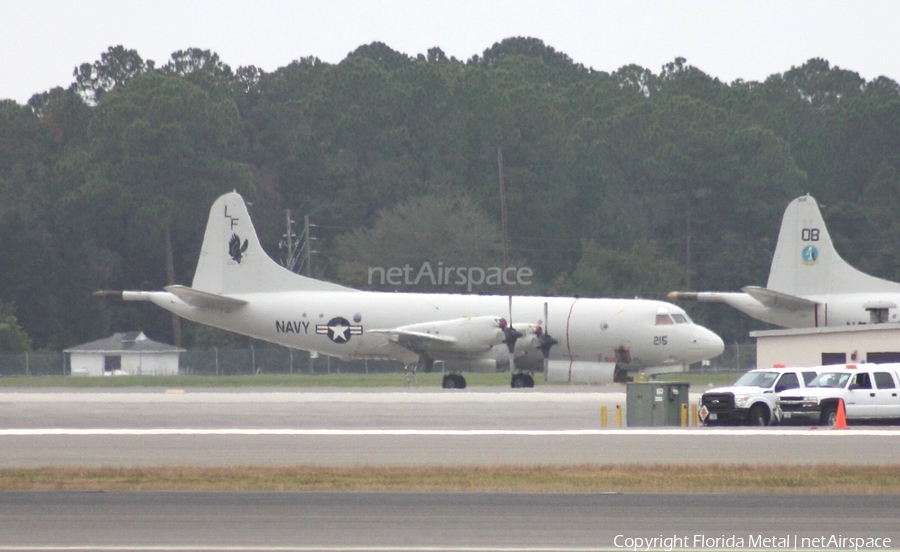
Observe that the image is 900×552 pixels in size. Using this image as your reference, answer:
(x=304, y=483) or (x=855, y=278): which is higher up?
(x=855, y=278)

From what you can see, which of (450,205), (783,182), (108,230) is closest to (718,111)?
(783,182)

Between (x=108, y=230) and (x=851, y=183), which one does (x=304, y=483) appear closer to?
(x=108, y=230)

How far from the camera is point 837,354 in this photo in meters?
38.1

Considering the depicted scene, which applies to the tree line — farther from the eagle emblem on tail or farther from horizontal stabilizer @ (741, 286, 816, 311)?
horizontal stabilizer @ (741, 286, 816, 311)

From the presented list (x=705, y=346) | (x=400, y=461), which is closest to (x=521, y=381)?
(x=705, y=346)

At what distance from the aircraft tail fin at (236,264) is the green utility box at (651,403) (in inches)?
813

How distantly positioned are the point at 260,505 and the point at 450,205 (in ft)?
197

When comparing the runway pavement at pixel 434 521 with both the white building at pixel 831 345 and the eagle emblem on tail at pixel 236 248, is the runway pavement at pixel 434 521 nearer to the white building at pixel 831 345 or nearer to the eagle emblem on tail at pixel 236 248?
the white building at pixel 831 345

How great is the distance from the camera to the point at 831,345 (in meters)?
38.3

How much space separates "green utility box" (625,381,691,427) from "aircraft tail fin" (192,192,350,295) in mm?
20659

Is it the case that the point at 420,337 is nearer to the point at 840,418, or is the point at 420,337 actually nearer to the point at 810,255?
the point at 810,255

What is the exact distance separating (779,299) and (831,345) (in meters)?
5.62

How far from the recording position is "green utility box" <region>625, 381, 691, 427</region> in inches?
1122

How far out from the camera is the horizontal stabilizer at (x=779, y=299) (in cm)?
4347
